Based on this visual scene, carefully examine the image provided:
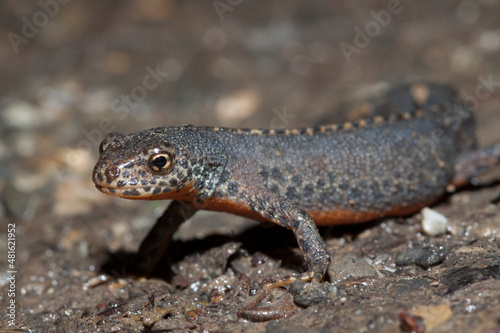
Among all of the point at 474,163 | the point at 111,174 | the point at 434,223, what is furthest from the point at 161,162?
the point at 474,163

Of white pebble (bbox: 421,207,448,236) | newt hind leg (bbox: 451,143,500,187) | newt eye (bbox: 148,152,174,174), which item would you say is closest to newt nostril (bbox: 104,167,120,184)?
newt eye (bbox: 148,152,174,174)

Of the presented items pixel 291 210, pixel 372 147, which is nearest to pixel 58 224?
pixel 291 210

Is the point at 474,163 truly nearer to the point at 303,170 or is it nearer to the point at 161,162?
the point at 303,170

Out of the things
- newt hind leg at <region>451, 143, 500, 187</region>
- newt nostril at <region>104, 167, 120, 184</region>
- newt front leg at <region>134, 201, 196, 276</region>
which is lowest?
newt front leg at <region>134, 201, 196, 276</region>

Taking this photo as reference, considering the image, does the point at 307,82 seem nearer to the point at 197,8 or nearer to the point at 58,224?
the point at 197,8

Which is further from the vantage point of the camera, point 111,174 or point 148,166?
point 148,166

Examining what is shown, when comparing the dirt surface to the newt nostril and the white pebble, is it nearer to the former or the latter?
the white pebble
